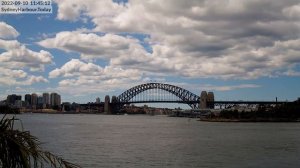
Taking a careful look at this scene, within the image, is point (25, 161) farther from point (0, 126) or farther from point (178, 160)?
point (178, 160)

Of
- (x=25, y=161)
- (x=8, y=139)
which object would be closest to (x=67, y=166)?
(x=25, y=161)

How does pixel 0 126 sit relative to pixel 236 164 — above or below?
above

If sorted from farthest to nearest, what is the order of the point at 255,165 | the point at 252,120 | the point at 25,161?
the point at 252,120 < the point at 255,165 < the point at 25,161

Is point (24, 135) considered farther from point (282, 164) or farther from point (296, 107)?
point (296, 107)

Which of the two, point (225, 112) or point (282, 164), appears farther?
point (225, 112)

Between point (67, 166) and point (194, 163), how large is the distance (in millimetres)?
33839

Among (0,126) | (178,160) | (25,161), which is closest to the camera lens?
(25,161)

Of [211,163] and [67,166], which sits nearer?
[67,166]

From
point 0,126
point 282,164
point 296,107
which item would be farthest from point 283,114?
point 0,126

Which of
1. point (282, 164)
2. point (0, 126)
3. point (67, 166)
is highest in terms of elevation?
point (0, 126)

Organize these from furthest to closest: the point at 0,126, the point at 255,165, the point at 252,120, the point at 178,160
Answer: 1. the point at 252,120
2. the point at 178,160
3. the point at 255,165
4. the point at 0,126

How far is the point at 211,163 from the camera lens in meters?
36.9

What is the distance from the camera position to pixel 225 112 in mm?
199250

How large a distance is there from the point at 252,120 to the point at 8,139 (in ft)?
620
